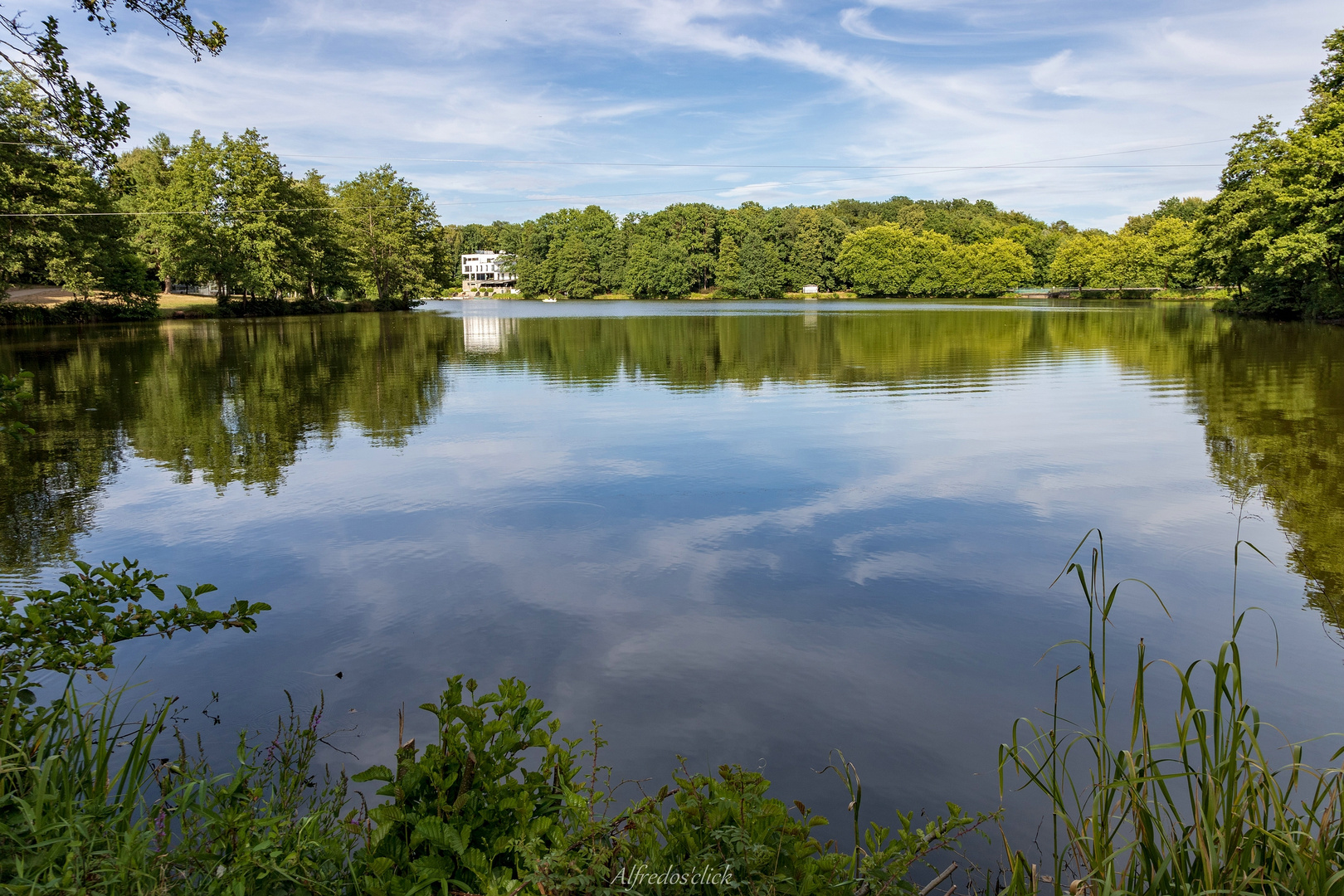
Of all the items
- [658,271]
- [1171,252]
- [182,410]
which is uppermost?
[658,271]

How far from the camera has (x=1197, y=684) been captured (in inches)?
203

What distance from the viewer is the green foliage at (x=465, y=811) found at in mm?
2455

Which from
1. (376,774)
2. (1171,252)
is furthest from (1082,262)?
(376,774)

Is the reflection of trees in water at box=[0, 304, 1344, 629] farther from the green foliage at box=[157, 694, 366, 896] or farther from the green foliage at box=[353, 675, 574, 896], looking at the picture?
the green foliage at box=[353, 675, 574, 896]

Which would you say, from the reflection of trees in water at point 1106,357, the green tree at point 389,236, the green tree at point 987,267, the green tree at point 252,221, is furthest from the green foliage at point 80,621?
the green tree at point 987,267

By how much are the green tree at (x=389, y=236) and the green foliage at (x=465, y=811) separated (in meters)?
72.8

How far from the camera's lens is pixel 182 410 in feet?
51.2

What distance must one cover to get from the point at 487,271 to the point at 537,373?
505 feet

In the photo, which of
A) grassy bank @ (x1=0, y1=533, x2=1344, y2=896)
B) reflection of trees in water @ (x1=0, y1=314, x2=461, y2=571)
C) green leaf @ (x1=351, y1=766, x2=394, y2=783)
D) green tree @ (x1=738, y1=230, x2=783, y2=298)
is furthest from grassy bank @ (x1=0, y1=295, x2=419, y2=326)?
green tree @ (x1=738, y1=230, x2=783, y2=298)

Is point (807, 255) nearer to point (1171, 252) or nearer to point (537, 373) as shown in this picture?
point (1171, 252)

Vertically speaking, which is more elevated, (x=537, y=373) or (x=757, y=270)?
(x=757, y=270)

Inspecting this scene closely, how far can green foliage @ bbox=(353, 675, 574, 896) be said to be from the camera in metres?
2.46

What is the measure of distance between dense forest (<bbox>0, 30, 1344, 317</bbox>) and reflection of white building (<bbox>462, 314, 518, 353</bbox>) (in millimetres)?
13225

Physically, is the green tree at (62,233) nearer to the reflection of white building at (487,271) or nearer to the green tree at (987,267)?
the green tree at (987,267)
